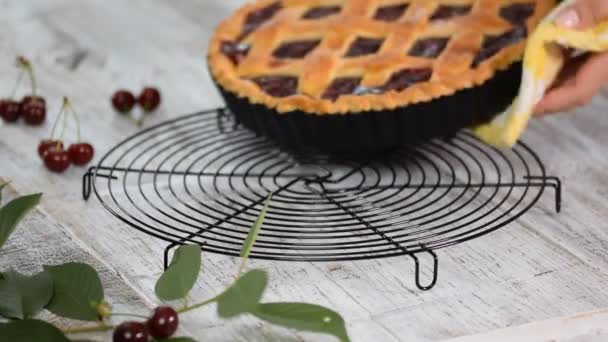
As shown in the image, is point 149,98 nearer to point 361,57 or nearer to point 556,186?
point 361,57

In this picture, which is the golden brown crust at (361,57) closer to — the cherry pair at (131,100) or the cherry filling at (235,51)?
the cherry filling at (235,51)

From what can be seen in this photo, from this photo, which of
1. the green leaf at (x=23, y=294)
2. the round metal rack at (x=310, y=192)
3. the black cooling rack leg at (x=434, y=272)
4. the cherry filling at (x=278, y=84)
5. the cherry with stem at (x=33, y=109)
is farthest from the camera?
the cherry with stem at (x=33, y=109)

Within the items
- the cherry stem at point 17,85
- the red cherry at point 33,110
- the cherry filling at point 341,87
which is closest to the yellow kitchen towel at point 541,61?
the cherry filling at point 341,87

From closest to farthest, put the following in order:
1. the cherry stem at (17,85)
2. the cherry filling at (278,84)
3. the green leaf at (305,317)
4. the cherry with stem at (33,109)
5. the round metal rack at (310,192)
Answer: the green leaf at (305,317)
the round metal rack at (310,192)
the cherry filling at (278,84)
the cherry with stem at (33,109)
the cherry stem at (17,85)

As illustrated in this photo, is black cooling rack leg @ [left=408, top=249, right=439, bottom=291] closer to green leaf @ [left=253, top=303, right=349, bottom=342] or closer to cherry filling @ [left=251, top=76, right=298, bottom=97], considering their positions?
green leaf @ [left=253, top=303, right=349, bottom=342]

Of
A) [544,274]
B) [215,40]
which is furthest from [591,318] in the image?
[215,40]

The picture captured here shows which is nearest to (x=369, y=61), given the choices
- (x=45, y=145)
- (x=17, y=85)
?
(x=45, y=145)
